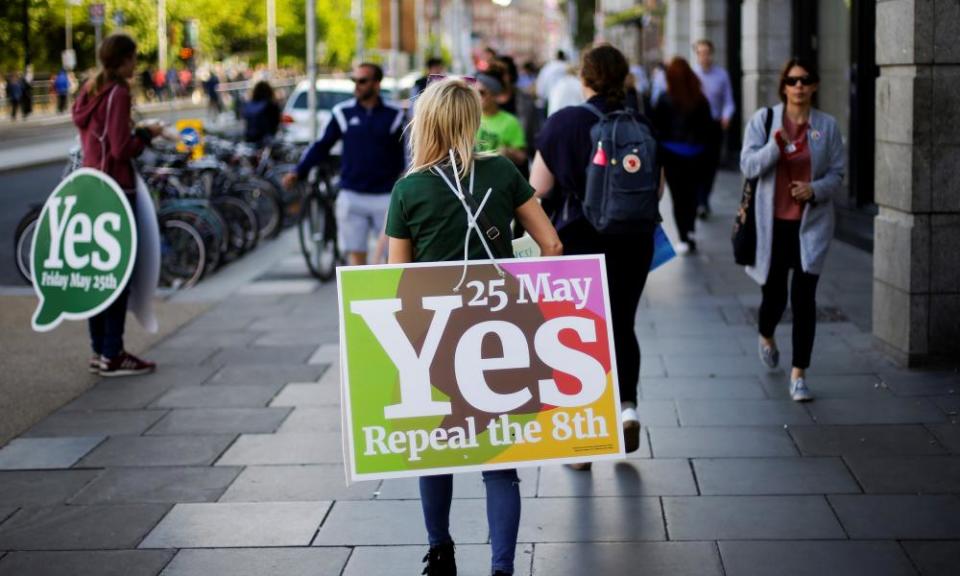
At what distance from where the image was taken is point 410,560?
4965 mm

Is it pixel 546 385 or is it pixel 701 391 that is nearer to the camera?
pixel 546 385

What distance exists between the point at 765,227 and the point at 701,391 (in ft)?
3.13

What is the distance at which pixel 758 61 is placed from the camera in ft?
55.9

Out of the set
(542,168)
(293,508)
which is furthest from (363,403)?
(542,168)

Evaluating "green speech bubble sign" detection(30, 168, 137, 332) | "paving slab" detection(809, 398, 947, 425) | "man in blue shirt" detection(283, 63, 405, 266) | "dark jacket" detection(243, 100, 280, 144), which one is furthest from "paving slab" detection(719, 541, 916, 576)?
"dark jacket" detection(243, 100, 280, 144)

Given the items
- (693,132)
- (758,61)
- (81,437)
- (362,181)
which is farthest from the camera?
(758,61)

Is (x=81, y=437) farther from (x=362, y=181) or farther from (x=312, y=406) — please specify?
(x=362, y=181)

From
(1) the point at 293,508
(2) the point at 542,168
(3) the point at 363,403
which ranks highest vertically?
(2) the point at 542,168

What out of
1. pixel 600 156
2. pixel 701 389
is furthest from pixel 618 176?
pixel 701 389

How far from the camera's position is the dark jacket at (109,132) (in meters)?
8.27

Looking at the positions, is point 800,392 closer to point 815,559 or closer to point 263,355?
point 815,559

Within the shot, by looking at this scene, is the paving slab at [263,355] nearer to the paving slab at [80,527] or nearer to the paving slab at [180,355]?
the paving slab at [180,355]

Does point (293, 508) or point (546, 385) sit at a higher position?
point (546, 385)

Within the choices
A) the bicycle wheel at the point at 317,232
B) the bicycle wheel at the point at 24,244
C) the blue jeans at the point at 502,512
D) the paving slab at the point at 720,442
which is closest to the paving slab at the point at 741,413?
the paving slab at the point at 720,442
